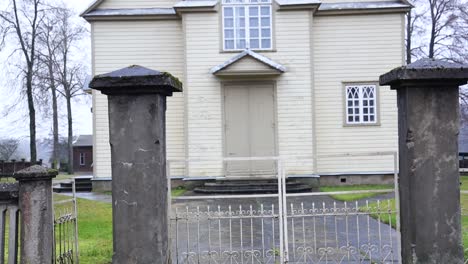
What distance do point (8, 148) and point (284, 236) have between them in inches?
2220

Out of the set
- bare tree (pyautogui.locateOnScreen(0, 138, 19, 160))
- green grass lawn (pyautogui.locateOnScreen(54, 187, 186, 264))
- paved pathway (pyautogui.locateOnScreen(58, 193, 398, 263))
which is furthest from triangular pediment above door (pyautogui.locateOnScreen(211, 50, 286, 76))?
bare tree (pyautogui.locateOnScreen(0, 138, 19, 160))

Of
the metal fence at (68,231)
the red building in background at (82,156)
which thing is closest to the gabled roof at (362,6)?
the metal fence at (68,231)

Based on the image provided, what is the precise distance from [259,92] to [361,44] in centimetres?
385

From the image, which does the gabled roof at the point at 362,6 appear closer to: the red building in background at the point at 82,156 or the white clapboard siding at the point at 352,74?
the white clapboard siding at the point at 352,74

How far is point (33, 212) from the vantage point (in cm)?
596

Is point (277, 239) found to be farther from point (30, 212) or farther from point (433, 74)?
point (30, 212)

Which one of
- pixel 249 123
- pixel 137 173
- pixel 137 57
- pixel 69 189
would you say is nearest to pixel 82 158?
pixel 69 189

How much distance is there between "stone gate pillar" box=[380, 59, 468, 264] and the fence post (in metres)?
4.28

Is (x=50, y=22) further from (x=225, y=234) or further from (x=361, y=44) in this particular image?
(x=225, y=234)

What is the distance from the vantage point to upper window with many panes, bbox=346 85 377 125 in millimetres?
17594

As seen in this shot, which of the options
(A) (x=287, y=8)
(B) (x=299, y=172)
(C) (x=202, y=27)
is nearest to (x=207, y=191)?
(B) (x=299, y=172)

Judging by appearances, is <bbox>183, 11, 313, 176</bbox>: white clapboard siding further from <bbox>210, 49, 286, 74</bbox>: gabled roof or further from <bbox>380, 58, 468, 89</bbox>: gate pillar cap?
<bbox>380, 58, 468, 89</bbox>: gate pillar cap

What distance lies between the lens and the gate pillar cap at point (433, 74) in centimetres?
598

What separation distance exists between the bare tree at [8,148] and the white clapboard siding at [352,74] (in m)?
46.1
